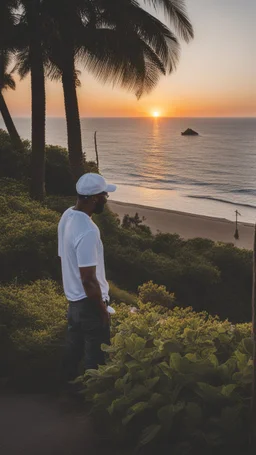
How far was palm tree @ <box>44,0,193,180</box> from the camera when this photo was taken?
19.0m

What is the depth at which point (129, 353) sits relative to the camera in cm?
452

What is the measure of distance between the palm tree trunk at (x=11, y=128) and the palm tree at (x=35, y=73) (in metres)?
3.26

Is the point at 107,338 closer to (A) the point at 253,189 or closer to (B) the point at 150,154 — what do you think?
(A) the point at 253,189

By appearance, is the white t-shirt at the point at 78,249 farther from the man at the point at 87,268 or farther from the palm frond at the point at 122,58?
the palm frond at the point at 122,58

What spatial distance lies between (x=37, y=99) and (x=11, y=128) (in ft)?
25.1

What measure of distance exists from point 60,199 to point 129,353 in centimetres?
1522

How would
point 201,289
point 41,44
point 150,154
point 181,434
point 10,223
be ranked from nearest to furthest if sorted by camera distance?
point 181,434
point 10,223
point 201,289
point 41,44
point 150,154

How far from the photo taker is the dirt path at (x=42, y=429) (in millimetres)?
4312

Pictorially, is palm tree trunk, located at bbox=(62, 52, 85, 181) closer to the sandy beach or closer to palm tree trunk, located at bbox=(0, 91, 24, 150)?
palm tree trunk, located at bbox=(0, 91, 24, 150)

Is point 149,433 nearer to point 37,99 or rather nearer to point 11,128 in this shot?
point 37,99

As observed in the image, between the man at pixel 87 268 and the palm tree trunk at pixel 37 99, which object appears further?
the palm tree trunk at pixel 37 99

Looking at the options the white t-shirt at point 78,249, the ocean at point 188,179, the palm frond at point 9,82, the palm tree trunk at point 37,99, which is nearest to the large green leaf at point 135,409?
the white t-shirt at point 78,249

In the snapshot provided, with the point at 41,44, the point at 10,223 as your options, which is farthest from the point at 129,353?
the point at 41,44

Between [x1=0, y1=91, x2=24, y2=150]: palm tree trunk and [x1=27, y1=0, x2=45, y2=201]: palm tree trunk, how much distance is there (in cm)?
325
